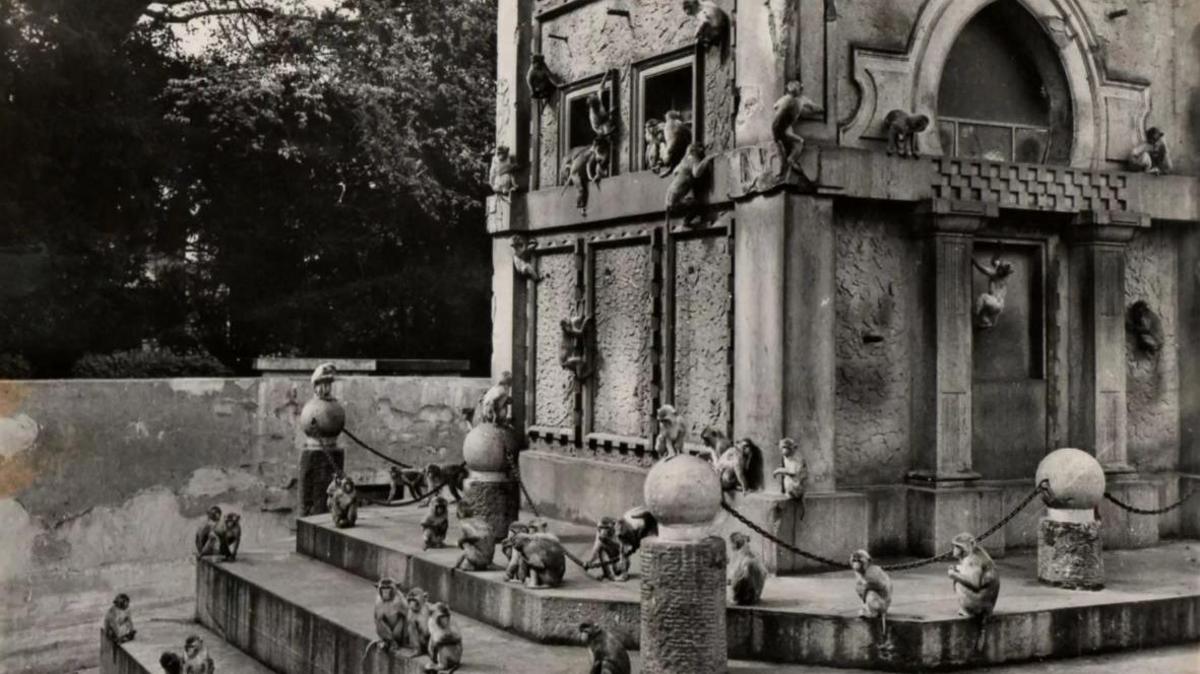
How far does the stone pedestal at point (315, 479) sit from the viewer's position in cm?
1433

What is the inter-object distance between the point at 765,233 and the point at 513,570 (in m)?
3.57

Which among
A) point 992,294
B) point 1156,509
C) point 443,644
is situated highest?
point 992,294

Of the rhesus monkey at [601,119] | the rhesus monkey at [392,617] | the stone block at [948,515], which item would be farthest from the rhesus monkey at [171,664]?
the rhesus monkey at [601,119]

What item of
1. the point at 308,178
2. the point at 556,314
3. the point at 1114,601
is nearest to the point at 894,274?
the point at 1114,601

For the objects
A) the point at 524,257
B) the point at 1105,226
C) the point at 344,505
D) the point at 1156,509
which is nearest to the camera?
the point at 1105,226

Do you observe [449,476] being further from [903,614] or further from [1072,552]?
[1072,552]

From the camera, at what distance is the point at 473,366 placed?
92.6 ft

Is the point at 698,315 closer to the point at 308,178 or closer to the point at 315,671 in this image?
the point at 315,671

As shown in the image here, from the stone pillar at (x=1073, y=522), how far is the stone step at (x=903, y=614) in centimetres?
18

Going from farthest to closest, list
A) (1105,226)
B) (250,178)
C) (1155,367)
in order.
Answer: (250,178) → (1155,367) → (1105,226)

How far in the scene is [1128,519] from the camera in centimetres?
1175

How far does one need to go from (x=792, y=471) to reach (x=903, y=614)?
1.75 m

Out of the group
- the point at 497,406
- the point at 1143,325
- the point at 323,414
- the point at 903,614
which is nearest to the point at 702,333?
the point at 497,406

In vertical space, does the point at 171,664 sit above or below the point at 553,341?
below
